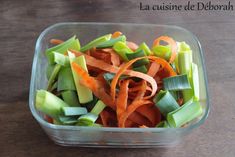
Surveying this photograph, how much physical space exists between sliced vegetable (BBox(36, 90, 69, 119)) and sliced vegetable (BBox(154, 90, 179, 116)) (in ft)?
0.84

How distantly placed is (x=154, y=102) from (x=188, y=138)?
0.59ft

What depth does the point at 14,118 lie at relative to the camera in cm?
110

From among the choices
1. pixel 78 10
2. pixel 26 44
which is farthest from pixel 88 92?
pixel 78 10

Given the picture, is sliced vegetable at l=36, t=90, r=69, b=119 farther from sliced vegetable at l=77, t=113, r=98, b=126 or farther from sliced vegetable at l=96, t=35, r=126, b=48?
sliced vegetable at l=96, t=35, r=126, b=48

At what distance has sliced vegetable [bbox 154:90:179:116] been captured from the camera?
958 millimetres

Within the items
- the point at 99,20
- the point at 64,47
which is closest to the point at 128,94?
the point at 64,47

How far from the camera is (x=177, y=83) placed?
1.00m

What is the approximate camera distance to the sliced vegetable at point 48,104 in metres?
0.96

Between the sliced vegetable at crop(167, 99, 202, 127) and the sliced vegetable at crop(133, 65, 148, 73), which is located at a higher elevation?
the sliced vegetable at crop(133, 65, 148, 73)

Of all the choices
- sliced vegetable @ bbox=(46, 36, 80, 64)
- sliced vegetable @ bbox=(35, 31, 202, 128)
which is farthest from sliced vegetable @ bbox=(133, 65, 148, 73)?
sliced vegetable @ bbox=(46, 36, 80, 64)

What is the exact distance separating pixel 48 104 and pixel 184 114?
0.35 metres

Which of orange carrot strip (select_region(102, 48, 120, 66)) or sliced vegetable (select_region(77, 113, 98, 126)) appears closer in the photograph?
sliced vegetable (select_region(77, 113, 98, 126))

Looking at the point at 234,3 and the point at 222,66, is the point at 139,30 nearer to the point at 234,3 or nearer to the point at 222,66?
the point at 222,66

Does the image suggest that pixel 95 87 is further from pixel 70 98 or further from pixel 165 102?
pixel 165 102
